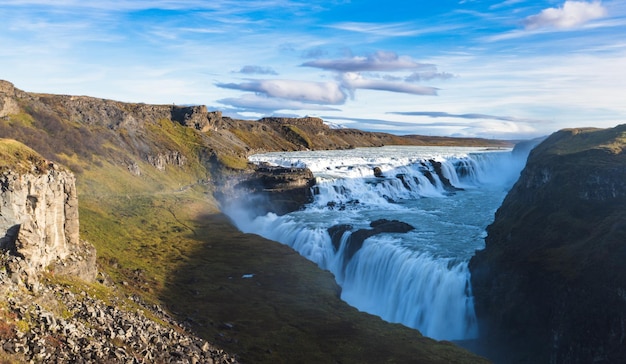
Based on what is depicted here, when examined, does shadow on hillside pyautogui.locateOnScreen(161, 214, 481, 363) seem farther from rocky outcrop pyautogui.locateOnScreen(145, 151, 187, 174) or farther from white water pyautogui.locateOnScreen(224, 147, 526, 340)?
rocky outcrop pyautogui.locateOnScreen(145, 151, 187, 174)

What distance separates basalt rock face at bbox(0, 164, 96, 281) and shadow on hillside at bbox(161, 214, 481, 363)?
11.5 m

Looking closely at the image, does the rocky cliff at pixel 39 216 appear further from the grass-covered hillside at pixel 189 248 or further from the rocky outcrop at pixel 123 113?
the rocky outcrop at pixel 123 113

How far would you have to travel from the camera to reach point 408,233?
79312mm

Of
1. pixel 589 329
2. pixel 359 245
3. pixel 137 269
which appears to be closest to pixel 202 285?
pixel 137 269

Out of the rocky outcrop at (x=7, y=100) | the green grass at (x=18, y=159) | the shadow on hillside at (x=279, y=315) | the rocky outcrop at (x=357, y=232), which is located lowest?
the shadow on hillside at (x=279, y=315)

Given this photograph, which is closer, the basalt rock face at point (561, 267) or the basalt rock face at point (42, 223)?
the basalt rock face at point (42, 223)

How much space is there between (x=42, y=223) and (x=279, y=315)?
2484 centimetres

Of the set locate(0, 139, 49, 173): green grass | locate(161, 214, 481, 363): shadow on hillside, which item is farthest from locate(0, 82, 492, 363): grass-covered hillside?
locate(0, 139, 49, 173): green grass

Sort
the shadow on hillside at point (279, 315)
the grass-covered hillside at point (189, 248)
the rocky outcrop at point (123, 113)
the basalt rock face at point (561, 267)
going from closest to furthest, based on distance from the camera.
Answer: the basalt rock face at point (561, 267)
the shadow on hillside at point (279, 315)
the grass-covered hillside at point (189, 248)
the rocky outcrop at point (123, 113)

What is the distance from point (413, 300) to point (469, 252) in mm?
12272

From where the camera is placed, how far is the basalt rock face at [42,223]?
35.0 m

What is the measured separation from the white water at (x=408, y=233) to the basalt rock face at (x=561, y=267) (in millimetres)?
3855

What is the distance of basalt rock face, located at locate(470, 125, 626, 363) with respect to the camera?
44594mm

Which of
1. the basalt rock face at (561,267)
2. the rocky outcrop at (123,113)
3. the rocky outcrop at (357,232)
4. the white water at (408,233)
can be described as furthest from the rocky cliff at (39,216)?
the rocky outcrop at (123,113)
